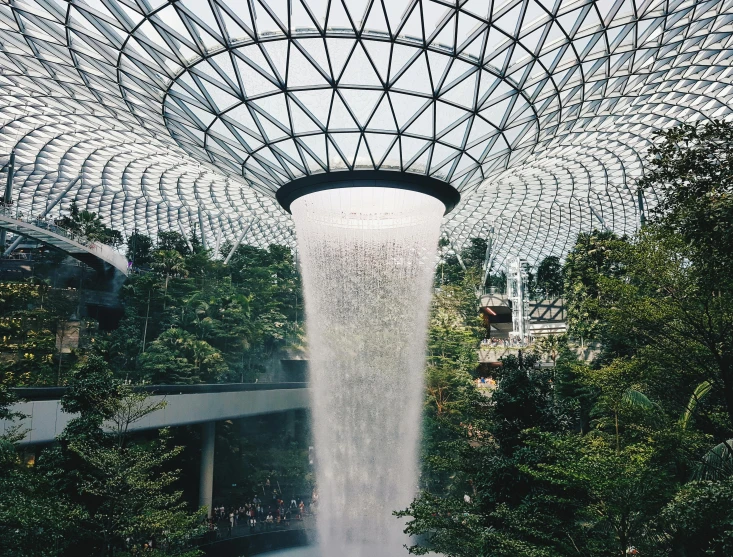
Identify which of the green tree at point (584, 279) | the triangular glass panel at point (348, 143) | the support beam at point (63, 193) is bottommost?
the green tree at point (584, 279)

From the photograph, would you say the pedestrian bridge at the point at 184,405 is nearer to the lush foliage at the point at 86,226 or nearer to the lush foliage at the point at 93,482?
the lush foliage at the point at 93,482

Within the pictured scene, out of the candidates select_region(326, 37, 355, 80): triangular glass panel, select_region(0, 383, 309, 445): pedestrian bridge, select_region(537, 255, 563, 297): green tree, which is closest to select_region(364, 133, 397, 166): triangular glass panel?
select_region(326, 37, 355, 80): triangular glass panel

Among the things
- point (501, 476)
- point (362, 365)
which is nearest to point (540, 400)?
point (501, 476)

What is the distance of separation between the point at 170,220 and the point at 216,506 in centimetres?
4461

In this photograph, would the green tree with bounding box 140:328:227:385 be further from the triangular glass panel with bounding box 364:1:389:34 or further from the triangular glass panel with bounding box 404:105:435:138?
the triangular glass panel with bounding box 364:1:389:34

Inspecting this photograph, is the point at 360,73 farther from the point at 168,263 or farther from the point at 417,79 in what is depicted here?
the point at 168,263

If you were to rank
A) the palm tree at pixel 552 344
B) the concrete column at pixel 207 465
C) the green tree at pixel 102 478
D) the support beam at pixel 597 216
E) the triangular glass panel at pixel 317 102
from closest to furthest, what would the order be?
the green tree at pixel 102 478, the triangular glass panel at pixel 317 102, the concrete column at pixel 207 465, the palm tree at pixel 552 344, the support beam at pixel 597 216

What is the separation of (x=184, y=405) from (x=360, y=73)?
22393 millimetres

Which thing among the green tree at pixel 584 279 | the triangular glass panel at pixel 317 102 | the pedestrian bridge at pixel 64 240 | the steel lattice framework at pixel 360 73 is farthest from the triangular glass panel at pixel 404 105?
the pedestrian bridge at pixel 64 240

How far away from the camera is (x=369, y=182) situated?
2945 centimetres

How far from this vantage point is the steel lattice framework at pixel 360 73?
21.5 meters

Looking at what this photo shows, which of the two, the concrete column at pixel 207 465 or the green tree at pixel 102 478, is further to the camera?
the concrete column at pixel 207 465

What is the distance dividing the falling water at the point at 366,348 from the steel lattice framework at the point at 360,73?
3859 millimetres

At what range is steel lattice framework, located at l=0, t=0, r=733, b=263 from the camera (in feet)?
70.4
